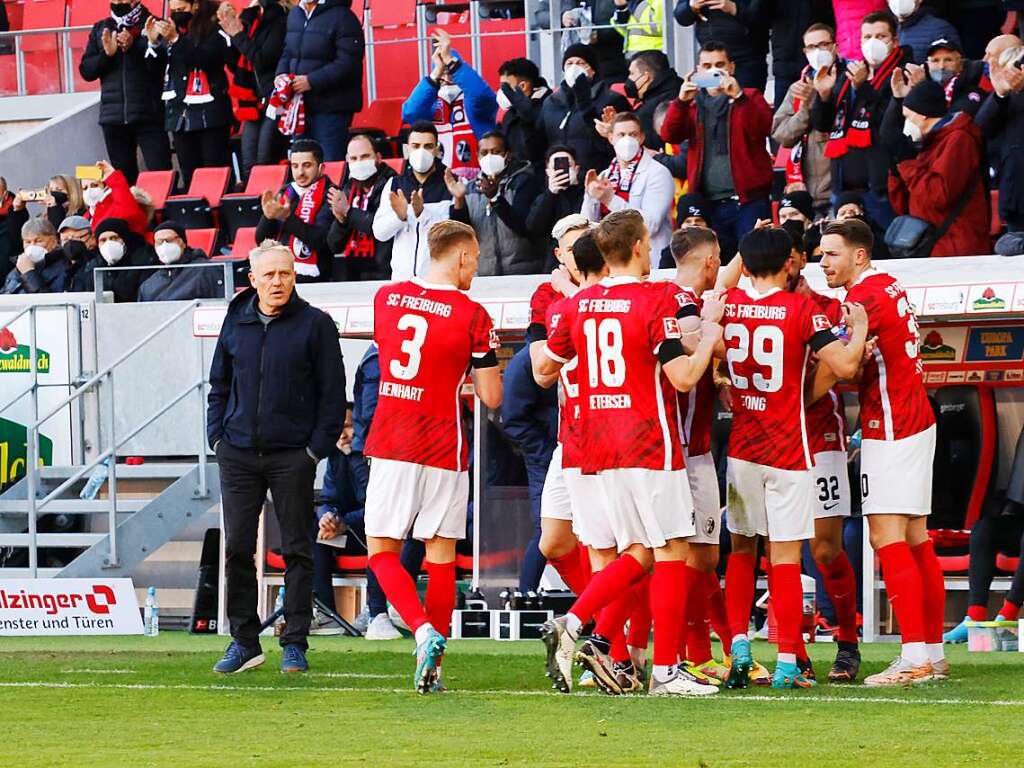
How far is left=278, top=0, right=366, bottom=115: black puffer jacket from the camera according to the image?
17.0 metres

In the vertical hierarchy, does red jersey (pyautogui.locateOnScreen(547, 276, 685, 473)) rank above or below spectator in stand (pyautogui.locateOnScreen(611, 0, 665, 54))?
below

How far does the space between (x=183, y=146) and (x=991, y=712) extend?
42.1 feet

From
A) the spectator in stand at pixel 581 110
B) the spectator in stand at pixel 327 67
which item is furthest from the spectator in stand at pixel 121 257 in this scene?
the spectator in stand at pixel 581 110

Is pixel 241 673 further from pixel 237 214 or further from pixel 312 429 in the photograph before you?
pixel 237 214

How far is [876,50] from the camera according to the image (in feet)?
42.0

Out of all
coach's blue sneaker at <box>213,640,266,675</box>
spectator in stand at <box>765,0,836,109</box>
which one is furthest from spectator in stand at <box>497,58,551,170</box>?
coach's blue sneaker at <box>213,640,266,675</box>

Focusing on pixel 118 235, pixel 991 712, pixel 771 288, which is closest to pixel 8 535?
pixel 118 235

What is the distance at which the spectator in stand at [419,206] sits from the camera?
13.9 metres

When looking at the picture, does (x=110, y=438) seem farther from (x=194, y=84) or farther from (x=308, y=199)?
(x=194, y=84)

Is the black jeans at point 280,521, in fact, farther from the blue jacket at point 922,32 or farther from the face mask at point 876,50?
the blue jacket at point 922,32

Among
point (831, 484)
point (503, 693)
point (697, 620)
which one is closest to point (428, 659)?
point (503, 693)

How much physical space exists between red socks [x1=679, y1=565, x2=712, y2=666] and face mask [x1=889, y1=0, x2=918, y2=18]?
651 centimetres

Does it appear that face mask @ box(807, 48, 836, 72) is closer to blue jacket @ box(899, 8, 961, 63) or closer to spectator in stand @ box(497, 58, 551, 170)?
blue jacket @ box(899, 8, 961, 63)

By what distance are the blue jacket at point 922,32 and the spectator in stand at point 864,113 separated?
1.81 ft
